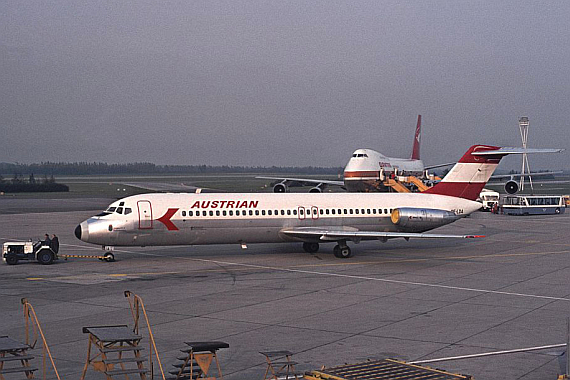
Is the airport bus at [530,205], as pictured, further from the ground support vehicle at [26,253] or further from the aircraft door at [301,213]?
the ground support vehicle at [26,253]

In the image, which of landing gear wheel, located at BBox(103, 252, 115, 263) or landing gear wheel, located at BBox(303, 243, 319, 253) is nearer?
landing gear wheel, located at BBox(103, 252, 115, 263)

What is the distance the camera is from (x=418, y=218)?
34406 mm

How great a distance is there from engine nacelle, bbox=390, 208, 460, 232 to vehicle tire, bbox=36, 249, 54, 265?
16.3 meters

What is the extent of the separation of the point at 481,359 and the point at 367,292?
8.77 m

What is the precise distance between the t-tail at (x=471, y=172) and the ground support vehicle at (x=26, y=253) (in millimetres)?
19910

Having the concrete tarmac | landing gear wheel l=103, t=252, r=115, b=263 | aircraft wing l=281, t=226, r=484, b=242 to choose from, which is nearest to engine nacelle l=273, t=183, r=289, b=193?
the concrete tarmac

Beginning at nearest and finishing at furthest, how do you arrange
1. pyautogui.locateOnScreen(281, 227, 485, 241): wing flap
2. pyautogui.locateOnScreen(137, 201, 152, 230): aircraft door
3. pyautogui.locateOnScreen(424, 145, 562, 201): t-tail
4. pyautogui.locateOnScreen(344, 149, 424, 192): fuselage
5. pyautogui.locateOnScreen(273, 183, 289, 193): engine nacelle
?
1. pyautogui.locateOnScreen(137, 201, 152, 230): aircraft door
2. pyautogui.locateOnScreen(281, 227, 485, 241): wing flap
3. pyautogui.locateOnScreen(424, 145, 562, 201): t-tail
4. pyautogui.locateOnScreen(273, 183, 289, 193): engine nacelle
5. pyautogui.locateOnScreen(344, 149, 424, 192): fuselage

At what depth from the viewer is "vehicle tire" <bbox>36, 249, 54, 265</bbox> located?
30.4 metres

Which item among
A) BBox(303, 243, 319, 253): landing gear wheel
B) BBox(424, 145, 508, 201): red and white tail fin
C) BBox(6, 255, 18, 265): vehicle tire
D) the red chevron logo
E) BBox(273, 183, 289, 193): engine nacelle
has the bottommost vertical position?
BBox(6, 255, 18, 265): vehicle tire

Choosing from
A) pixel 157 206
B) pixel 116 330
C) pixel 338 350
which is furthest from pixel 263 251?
pixel 116 330

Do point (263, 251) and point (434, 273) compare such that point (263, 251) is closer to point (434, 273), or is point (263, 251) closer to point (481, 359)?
point (434, 273)

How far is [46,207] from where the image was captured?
70.6m

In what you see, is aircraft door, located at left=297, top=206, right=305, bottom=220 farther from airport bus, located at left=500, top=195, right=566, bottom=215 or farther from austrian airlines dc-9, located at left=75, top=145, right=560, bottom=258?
airport bus, located at left=500, top=195, right=566, bottom=215

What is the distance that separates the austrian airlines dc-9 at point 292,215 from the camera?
99.3 ft
